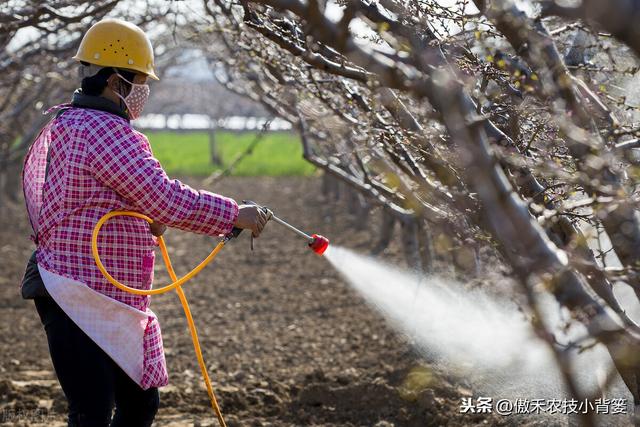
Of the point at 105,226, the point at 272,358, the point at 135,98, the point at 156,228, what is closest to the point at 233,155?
the point at 272,358

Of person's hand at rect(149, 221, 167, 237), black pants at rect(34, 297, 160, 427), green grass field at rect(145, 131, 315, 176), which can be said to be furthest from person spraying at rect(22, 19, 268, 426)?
green grass field at rect(145, 131, 315, 176)

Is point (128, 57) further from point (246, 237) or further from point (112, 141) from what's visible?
point (246, 237)

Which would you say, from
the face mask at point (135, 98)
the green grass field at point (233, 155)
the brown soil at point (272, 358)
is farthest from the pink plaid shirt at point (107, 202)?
the green grass field at point (233, 155)

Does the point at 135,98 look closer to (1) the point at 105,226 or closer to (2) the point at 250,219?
(1) the point at 105,226

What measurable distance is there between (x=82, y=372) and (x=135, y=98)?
0.99m

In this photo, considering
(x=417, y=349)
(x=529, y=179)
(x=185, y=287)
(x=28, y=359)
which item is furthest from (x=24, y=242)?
(x=529, y=179)

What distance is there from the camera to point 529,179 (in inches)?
125

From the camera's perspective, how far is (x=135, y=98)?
3557 millimetres

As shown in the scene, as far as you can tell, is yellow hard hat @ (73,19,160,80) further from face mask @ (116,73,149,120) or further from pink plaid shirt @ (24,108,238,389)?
pink plaid shirt @ (24,108,238,389)

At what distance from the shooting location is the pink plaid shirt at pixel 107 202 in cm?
335

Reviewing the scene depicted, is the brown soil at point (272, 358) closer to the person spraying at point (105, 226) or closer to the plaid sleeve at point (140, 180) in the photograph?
the person spraying at point (105, 226)

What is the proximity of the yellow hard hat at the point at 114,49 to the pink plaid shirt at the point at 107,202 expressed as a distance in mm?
210

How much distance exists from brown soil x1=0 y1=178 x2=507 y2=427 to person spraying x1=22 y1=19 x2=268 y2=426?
1.60 m

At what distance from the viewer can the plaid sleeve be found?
3334 millimetres
